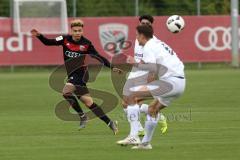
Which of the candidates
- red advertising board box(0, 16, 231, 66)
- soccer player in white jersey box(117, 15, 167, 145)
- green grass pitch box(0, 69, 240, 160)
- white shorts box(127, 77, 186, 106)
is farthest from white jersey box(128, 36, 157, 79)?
red advertising board box(0, 16, 231, 66)

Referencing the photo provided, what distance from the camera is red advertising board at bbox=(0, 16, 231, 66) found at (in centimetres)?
3481

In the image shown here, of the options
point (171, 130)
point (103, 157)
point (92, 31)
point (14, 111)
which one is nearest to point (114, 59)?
point (92, 31)

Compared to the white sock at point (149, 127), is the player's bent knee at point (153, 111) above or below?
above

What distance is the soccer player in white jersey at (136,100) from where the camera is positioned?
1317 centimetres

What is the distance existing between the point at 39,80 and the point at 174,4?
1019cm

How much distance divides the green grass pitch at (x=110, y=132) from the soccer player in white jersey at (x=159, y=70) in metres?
0.46

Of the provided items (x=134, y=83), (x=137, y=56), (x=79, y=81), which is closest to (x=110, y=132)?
(x=134, y=83)

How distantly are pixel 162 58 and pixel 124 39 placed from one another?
22.9 m

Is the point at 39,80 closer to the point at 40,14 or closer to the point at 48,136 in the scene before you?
the point at 40,14

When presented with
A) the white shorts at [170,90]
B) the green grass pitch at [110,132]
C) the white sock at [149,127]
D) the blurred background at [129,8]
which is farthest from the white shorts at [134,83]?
the blurred background at [129,8]

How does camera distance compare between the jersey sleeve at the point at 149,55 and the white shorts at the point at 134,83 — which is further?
the white shorts at the point at 134,83

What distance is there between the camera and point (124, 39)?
116 ft

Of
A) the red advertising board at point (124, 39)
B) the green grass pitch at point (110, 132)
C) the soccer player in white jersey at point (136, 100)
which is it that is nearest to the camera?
the green grass pitch at point (110, 132)

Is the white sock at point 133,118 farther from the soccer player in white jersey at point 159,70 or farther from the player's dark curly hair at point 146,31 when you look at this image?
the player's dark curly hair at point 146,31
